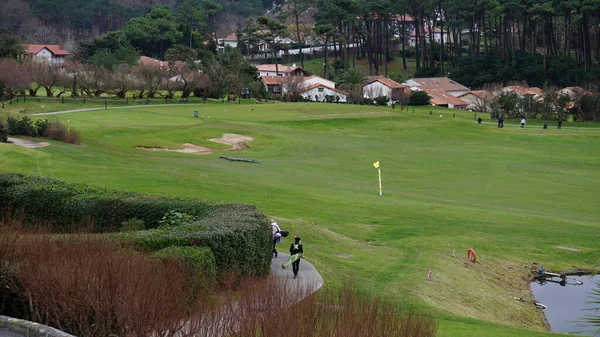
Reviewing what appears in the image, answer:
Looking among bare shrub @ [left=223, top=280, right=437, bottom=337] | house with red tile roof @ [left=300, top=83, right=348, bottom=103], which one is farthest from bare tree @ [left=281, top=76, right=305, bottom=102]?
bare shrub @ [left=223, top=280, right=437, bottom=337]

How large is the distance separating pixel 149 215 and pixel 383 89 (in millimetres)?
109419

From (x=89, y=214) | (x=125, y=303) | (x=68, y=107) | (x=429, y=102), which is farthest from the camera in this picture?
(x=429, y=102)

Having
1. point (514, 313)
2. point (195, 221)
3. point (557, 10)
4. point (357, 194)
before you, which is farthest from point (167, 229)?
point (557, 10)

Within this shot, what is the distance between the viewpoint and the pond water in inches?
1117

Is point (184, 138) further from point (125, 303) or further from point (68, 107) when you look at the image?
point (125, 303)

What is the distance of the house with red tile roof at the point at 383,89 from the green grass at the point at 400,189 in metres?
41.3

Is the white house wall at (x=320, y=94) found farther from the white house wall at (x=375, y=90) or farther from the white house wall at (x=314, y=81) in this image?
the white house wall at (x=375, y=90)

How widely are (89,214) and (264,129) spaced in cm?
5195

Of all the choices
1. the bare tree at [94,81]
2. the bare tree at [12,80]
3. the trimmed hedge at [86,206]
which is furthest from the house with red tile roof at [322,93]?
the trimmed hedge at [86,206]

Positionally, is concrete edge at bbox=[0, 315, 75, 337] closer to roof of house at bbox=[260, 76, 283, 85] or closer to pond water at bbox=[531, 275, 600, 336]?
pond water at bbox=[531, 275, 600, 336]

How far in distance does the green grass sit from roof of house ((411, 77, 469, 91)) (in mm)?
53834

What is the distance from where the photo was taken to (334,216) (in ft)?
123

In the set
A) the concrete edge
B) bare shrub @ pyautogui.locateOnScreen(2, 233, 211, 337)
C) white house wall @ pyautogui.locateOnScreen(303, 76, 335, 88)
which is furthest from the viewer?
white house wall @ pyautogui.locateOnScreen(303, 76, 335, 88)

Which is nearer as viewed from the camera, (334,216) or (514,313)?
(514,313)
